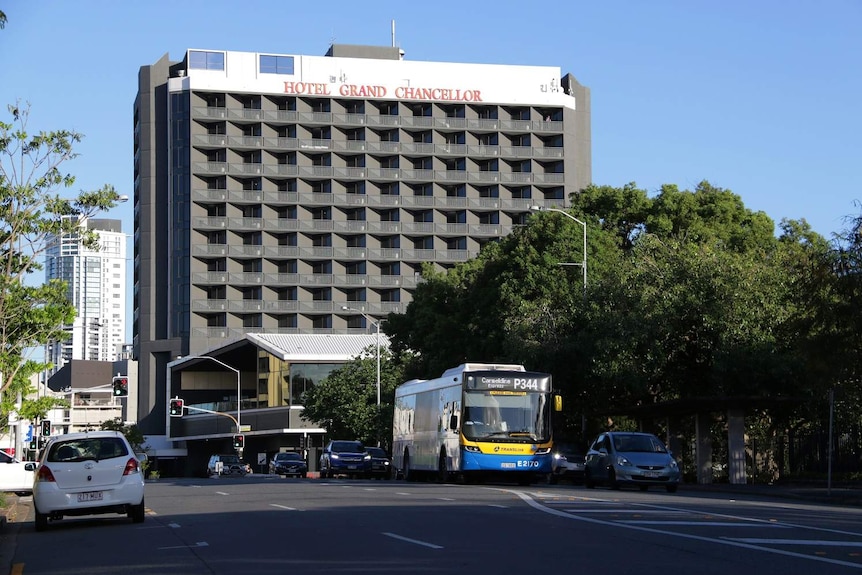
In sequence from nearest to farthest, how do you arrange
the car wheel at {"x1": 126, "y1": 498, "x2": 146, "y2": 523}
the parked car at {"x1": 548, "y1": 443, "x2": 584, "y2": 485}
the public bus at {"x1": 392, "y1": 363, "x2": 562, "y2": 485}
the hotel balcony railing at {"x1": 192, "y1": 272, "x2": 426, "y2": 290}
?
the car wheel at {"x1": 126, "y1": 498, "x2": 146, "y2": 523}
the public bus at {"x1": 392, "y1": 363, "x2": 562, "y2": 485}
the parked car at {"x1": 548, "y1": 443, "x2": 584, "y2": 485}
the hotel balcony railing at {"x1": 192, "y1": 272, "x2": 426, "y2": 290}

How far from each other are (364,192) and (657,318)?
78977 mm

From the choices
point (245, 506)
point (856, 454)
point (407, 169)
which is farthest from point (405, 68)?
point (245, 506)

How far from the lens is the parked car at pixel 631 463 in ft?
108

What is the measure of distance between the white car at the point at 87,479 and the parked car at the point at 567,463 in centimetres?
2456

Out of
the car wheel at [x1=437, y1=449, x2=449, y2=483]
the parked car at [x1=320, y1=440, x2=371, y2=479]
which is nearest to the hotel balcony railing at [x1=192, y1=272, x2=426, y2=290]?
the parked car at [x1=320, y1=440, x2=371, y2=479]

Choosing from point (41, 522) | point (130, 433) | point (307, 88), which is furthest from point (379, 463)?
point (307, 88)

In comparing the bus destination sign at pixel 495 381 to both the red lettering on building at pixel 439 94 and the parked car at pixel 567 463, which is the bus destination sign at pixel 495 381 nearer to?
the parked car at pixel 567 463

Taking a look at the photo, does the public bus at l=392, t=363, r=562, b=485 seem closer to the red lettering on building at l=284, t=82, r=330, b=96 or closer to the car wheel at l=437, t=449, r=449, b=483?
the car wheel at l=437, t=449, r=449, b=483

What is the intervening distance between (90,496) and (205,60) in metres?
97.0

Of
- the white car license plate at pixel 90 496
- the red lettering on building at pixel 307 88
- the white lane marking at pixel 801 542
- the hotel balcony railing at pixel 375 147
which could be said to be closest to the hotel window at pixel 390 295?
the hotel balcony railing at pixel 375 147

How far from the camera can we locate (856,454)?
35250 mm

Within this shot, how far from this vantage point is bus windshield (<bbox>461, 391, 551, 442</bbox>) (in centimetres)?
3581

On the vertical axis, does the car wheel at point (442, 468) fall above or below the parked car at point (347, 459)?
above

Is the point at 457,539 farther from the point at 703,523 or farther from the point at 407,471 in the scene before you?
the point at 407,471
